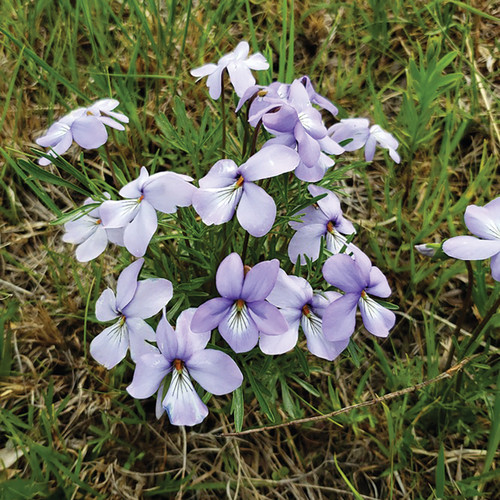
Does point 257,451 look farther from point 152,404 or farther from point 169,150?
point 169,150

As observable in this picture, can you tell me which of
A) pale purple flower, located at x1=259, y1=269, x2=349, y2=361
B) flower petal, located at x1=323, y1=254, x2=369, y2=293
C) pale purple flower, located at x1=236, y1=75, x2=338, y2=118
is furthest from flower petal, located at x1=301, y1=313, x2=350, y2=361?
pale purple flower, located at x1=236, y1=75, x2=338, y2=118

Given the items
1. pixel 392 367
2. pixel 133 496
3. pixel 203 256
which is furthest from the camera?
pixel 392 367

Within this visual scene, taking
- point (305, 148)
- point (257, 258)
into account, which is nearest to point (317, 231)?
point (257, 258)

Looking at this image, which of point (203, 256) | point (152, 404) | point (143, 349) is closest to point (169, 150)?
point (203, 256)

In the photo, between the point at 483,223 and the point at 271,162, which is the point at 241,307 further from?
the point at 483,223

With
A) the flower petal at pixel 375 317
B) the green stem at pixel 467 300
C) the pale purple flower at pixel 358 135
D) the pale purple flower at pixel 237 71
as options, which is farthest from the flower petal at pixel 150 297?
the green stem at pixel 467 300

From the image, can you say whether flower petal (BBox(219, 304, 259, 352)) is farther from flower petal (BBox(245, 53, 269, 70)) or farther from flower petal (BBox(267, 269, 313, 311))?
flower petal (BBox(245, 53, 269, 70))
